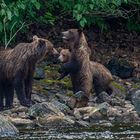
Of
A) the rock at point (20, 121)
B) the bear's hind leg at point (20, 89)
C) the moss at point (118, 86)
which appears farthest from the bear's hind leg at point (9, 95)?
the moss at point (118, 86)

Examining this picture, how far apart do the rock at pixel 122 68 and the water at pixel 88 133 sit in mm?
5792

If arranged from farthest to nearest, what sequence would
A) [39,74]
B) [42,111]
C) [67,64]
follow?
[39,74] < [67,64] < [42,111]

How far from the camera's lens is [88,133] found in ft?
47.6

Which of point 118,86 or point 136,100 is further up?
point 136,100

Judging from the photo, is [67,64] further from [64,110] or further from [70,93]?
[64,110]

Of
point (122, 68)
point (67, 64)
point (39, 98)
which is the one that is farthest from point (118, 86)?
point (39, 98)

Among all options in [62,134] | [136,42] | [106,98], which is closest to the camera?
[62,134]

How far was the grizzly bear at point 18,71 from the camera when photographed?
17.0m

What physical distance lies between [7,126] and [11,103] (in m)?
2.80

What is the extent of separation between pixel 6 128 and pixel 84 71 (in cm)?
484

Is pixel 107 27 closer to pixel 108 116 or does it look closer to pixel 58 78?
pixel 58 78

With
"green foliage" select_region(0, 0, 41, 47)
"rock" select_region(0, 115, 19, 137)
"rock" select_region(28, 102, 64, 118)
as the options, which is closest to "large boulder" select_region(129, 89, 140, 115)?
"rock" select_region(28, 102, 64, 118)

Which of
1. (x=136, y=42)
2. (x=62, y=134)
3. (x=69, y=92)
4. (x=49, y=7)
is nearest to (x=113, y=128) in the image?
(x=62, y=134)

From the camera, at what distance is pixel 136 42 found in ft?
78.3
